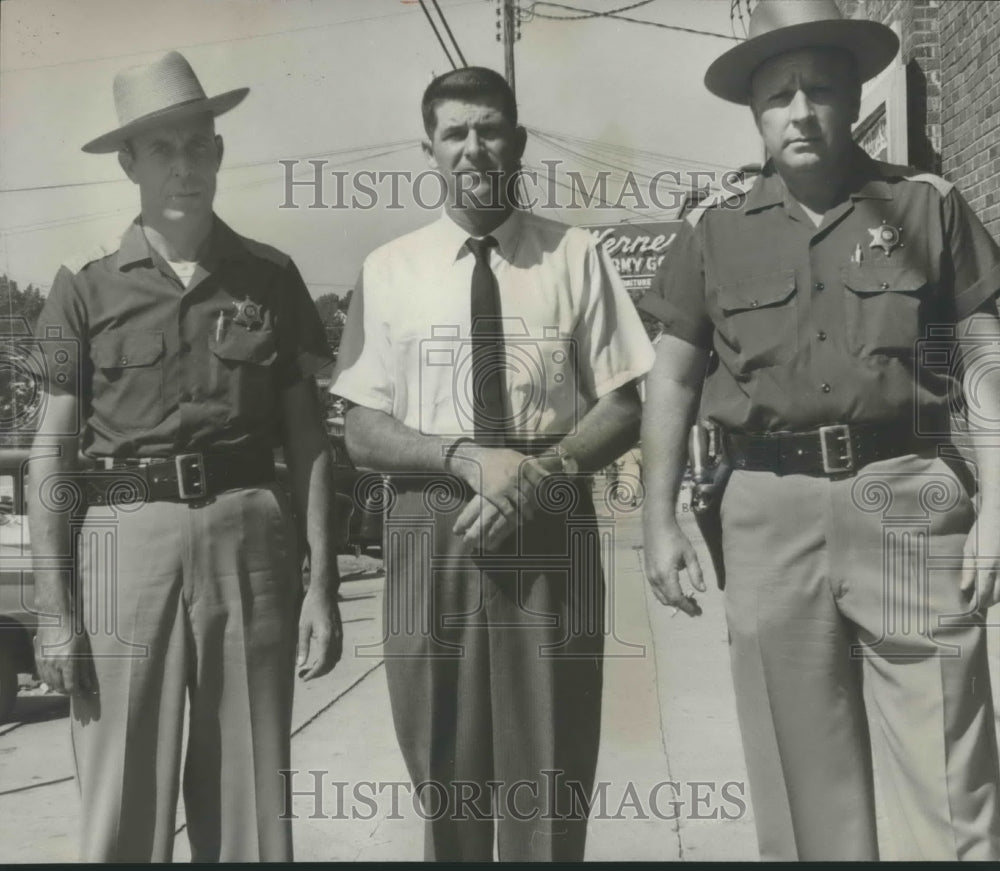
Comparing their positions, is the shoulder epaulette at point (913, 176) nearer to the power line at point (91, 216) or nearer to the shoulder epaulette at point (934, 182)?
the shoulder epaulette at point (934, 182)

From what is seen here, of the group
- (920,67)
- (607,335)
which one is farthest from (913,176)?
(607,335)

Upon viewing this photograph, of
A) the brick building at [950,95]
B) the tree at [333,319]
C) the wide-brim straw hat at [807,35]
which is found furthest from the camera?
the brick building at [950,95]

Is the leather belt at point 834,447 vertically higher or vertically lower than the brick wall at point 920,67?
lower

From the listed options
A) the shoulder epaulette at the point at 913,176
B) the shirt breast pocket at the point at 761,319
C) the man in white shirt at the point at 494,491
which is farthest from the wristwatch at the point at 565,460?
the shoulder epaulette at the point at 913,176

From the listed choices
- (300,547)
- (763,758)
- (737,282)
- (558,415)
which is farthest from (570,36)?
(763,758)

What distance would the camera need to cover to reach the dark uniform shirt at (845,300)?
331 cm

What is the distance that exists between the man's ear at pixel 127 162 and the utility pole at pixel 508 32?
1077mm

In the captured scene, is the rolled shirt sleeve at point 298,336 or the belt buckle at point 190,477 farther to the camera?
the rolled shirt sleeve at point 298,336

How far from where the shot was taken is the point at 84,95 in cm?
360

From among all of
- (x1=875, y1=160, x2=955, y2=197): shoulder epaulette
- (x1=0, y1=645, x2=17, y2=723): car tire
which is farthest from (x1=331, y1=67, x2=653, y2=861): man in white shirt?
(x1=0, y1=645, x2=17, y2=723): car tire

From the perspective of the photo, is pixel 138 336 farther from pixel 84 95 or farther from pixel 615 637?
pixel 615 637

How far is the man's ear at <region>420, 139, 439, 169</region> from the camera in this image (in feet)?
11.5

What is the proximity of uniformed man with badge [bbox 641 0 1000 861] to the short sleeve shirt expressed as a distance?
29 centimetres

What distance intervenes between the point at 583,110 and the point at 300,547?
1461 millimetres
